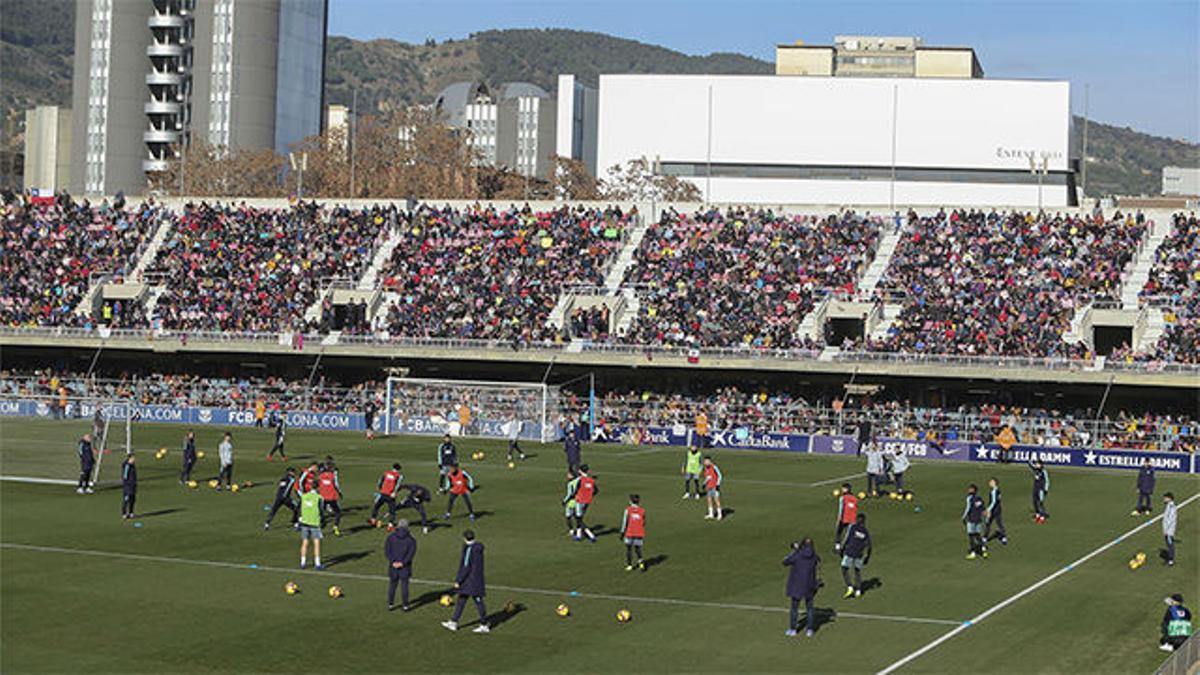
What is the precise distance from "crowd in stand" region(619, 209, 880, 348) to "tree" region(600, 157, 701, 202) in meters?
51.5

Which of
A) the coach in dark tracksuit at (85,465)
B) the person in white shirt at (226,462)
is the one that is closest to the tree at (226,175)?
the person in white shirt at (226,462)

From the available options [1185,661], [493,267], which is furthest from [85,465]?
[493,267]

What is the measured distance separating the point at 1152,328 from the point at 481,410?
28592 millimetres

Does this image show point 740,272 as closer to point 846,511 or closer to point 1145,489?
point 1145,489

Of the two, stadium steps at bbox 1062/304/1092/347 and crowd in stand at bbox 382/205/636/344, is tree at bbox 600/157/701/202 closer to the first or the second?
crowd in stand at bbox 382/205/636/344

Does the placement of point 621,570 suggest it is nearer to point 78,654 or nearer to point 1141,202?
point 78,654

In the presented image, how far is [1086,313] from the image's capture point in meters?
69.9

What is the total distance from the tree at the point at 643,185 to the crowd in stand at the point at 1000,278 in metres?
57.0

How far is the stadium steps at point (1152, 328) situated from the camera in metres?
68.7

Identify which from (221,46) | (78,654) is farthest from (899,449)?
(221,46)

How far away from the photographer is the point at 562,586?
31.4 meters

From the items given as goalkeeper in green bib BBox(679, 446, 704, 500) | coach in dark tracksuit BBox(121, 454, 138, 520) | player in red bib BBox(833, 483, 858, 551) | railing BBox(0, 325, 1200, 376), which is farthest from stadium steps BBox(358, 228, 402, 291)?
player in red bib BBox(833, 483, 858, 551)

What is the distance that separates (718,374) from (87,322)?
1229 inches

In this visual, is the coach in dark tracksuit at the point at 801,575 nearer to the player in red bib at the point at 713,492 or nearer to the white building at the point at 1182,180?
the player in red bib at the point at 713,492
